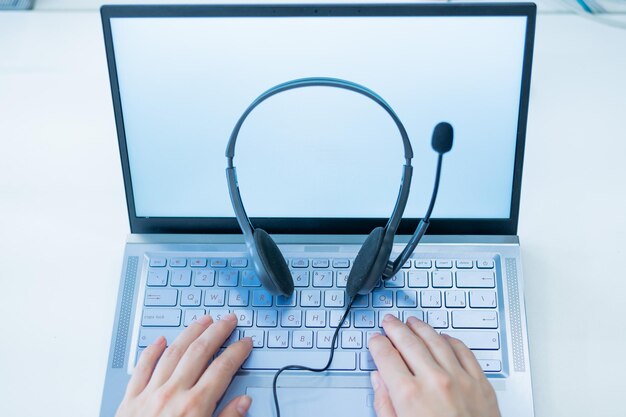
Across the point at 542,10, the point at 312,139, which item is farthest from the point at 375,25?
the point at 542,10

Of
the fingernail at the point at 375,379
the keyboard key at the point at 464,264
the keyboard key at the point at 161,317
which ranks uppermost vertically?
the keyboard key at the point at 464,264

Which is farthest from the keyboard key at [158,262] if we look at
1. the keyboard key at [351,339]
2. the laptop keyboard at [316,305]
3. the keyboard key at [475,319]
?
the keyboard key at [475,319]

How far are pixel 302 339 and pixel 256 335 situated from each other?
5 cm

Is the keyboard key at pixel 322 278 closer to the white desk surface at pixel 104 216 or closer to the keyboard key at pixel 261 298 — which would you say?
the keyboard key at pixel 261 298

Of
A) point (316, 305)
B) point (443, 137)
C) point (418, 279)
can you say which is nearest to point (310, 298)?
point (316, 305)

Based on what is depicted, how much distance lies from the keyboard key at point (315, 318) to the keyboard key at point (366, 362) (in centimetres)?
5

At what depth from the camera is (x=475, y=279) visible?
2.13ft

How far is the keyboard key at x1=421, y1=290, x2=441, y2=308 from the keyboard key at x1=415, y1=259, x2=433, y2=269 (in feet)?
0.09

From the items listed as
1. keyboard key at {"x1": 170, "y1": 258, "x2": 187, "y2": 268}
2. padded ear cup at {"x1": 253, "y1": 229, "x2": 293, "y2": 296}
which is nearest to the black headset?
padded ear cup at {"x1": 253, "y1": 229, "x2": 293, "y2": 296}

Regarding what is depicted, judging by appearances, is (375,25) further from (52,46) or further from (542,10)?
(52,46)

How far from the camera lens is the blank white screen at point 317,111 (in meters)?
0.62

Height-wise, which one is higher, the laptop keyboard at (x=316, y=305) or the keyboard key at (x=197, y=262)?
the keyboard key at (x=197, y=262)

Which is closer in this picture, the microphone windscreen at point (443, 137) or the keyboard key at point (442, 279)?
the microphone windscreen at point (443, 137)

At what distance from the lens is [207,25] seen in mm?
622
